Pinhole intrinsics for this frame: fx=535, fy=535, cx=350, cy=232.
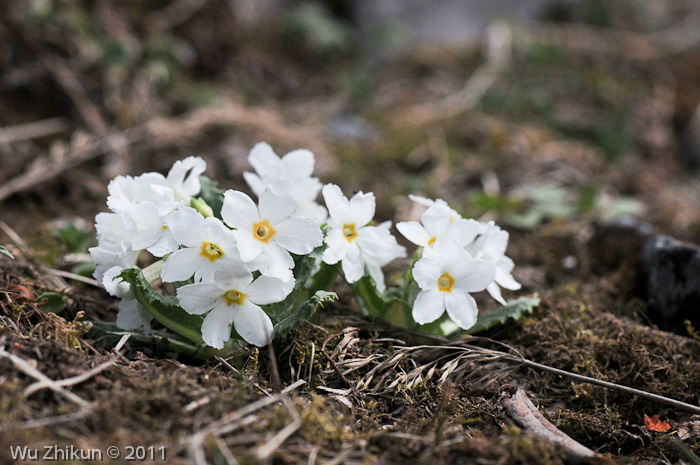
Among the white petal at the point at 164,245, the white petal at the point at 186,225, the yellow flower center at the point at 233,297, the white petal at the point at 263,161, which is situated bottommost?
the yellow flower center at the point at 233,297

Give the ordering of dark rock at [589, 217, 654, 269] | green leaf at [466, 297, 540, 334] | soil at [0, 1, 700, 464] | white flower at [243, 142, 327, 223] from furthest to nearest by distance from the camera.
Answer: dark rock at [589, 217, 654, 269], green leaf at [466, 297, 540, 334], white flower at [243, 142, 327, 223], soil at [0, 1, 700, 464]

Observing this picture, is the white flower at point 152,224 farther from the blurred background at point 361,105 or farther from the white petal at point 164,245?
the blurred background at point 361,105

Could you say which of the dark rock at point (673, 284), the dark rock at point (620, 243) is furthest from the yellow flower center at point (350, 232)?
the dark rock at point (620, 243)

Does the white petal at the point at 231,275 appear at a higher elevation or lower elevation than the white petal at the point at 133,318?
higher

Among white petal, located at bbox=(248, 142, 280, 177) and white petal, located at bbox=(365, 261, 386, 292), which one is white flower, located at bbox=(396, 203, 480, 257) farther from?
white petal, located at bbox=(248, 142, 280, 177)

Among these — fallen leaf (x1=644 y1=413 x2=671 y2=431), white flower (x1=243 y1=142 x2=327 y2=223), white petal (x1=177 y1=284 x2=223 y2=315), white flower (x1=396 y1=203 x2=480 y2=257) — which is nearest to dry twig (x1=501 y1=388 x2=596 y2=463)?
fallen leaf (x1=644 y1=413 x2=671 y2=431)

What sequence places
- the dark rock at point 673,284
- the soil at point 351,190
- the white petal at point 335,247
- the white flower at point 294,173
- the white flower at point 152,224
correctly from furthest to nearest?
the dark rock at point 673,284 < the white flower at point 294,173 < the white petal at point 335,247 < the white flower at point 152,224 < the soil at point 351,190

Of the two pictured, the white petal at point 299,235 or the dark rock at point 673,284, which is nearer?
the white petal at point 299,235
